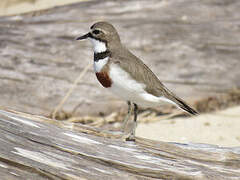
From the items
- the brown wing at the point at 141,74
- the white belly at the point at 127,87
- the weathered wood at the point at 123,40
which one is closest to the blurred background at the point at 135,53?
the weathered wood at the point at 123,40

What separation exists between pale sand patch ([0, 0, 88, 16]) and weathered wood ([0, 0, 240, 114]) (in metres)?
2.43

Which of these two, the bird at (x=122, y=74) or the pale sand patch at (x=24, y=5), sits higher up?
the pale sand patch at (x=24, y=5)

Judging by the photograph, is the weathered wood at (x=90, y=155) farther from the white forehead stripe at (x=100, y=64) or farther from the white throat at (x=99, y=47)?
the white throat at (x=99, y=47)

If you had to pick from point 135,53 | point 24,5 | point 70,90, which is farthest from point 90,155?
point 24,5

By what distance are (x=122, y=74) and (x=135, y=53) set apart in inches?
101

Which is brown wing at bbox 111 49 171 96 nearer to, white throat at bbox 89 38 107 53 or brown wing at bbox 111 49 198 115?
brown wing at bbox 111 49 198 115

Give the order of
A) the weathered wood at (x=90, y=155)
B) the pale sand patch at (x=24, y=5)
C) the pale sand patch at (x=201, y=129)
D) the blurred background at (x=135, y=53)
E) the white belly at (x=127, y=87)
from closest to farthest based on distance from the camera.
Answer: the weathered wood at (x=90, y=155)
the white belly at (x=127, y=87)
the pale sand patch at (x=201, y=129)
the blurred background at (x=135, y=53)
the pale sand patch at (x=24, y=5)

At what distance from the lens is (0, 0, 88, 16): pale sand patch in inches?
392

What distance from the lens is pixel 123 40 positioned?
24.4ft

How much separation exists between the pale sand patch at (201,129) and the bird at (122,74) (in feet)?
6.65

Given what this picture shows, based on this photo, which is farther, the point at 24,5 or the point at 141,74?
the point at 24,5

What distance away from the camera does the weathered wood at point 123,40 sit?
24.0 ft

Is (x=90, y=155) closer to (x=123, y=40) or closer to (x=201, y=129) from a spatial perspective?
(x=123, y=40)

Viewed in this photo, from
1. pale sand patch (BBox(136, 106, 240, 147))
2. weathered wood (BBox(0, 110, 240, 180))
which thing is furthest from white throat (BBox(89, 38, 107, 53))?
pale sand patch (BBox(136, 106, 240, 147))
